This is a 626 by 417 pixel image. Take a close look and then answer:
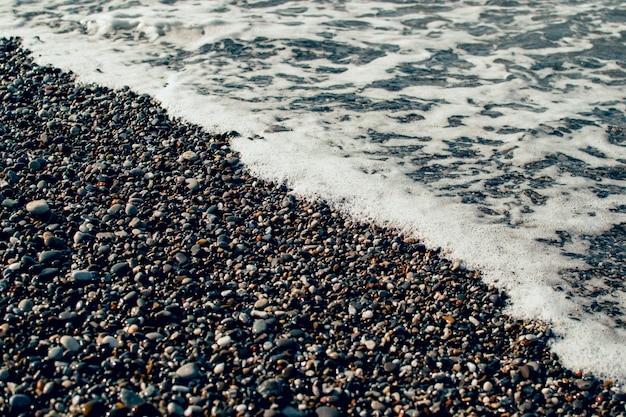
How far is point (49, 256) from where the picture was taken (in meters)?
3.72

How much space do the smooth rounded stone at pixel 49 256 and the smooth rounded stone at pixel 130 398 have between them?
1.25 meters

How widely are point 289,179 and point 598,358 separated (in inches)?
100

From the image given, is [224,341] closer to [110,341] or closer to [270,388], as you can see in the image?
[270,388]

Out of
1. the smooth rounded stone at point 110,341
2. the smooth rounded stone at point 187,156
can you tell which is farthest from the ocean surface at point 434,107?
the smooth rounded stone at point 110,341

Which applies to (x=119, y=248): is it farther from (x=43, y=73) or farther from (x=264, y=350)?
(x=43, y=73)

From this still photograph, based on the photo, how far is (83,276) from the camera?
11.7 feet

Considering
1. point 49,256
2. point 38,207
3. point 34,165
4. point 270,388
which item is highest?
point 34,165

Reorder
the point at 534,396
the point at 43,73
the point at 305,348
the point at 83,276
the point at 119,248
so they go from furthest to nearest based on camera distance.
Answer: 1. the point at 43,73
2. the point at 119,248
3. the point at 83,276
4. the point at 305,348
5. the point at 534,396

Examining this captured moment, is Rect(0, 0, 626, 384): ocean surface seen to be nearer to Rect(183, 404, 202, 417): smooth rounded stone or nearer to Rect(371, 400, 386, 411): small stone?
Rect(371, 400, 386, 411): small stone

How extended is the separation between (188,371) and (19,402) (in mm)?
777

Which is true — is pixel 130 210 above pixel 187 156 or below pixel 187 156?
below

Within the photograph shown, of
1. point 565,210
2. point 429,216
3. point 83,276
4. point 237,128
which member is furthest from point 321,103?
point 83,276

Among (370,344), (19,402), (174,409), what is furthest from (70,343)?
(370,344)

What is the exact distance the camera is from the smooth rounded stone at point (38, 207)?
4.14 metres
